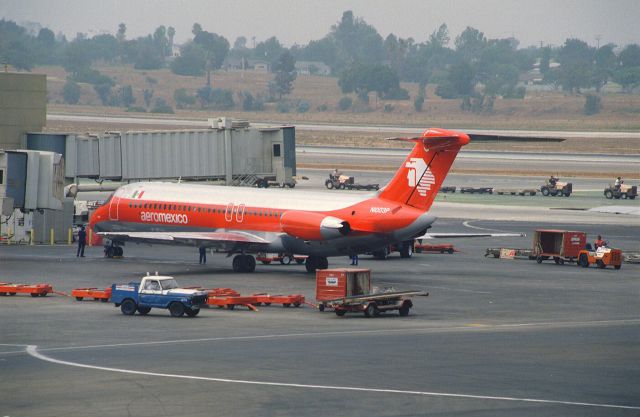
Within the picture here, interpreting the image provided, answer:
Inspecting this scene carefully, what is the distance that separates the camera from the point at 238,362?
32.4 m

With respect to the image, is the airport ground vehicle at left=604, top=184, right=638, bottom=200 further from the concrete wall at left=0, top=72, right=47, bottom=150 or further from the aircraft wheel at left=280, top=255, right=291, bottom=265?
the concrete wall at left=0, top=72, right=47, bottom=150

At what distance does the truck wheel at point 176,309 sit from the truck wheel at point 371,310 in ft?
22.6

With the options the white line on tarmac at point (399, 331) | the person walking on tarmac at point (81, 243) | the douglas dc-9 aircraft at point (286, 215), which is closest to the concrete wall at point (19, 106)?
the douglas dc-9 aircraft at point (286, 215)

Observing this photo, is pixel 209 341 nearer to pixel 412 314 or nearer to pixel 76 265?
pixel 412 314

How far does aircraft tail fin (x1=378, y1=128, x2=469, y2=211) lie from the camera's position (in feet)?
177

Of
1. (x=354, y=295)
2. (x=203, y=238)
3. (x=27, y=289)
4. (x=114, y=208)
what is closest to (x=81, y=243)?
(x=114, y=208)

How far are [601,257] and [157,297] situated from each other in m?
29.5

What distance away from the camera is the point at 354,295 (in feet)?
148

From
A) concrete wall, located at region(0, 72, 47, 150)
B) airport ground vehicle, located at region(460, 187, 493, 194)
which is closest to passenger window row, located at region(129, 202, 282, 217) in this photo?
concrete wall, located at region(0, 72, 47, 150)

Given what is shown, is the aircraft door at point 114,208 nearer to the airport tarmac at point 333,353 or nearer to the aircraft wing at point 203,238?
the aircraft wing at point 203,238

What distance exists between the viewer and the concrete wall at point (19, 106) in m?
75.8

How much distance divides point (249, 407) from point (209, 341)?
1055 centimetres

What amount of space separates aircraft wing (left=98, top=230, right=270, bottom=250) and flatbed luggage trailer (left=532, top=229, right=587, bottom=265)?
17264 mm

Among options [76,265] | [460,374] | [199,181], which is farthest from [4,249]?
[460,374]
